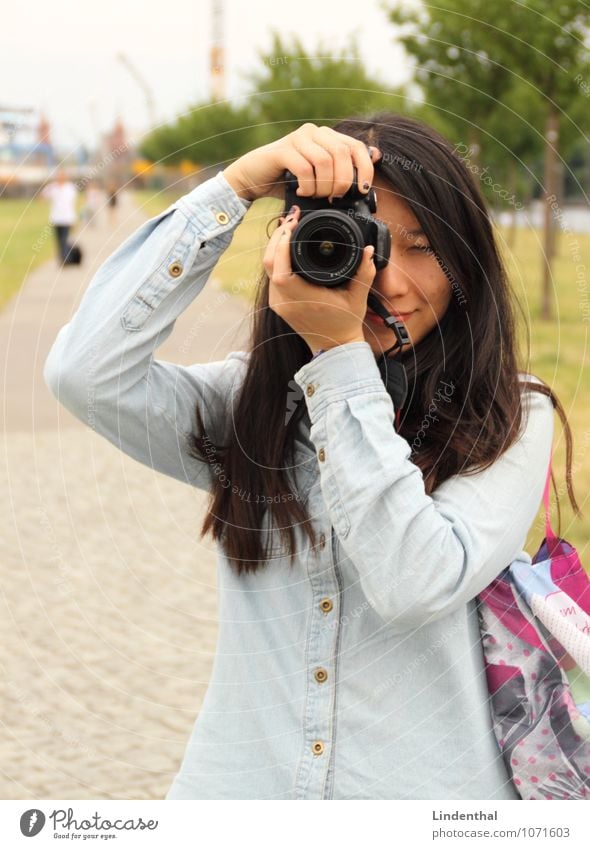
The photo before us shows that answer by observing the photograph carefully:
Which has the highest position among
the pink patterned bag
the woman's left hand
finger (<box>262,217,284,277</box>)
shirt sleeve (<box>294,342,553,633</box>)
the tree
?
the tree

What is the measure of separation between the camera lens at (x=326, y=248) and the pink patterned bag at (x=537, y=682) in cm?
47

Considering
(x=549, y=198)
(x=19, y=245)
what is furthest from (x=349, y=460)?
Answer: (x=19, y=245)

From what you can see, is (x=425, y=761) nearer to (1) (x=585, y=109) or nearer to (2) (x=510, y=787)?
(2) (x=510, y=787)

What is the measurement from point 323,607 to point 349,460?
0.26 m

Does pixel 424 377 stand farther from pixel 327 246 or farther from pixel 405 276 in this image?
pixel 327 246

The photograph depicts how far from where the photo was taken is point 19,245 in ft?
84.3

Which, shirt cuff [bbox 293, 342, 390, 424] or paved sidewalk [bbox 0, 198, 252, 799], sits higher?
shirt cuff [bbox 293, 342, 390, 424]

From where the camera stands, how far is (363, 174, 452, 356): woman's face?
1506mm

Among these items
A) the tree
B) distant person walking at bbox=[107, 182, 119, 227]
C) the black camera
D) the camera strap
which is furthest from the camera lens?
the tree

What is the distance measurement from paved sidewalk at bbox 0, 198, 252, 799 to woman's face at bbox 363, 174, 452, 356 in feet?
1.69

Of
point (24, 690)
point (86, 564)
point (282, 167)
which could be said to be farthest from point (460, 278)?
point (86, 564)

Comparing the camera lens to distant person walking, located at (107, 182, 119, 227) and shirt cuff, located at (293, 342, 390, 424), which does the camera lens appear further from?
distant person walking, located at (107, 182, 119, 227)

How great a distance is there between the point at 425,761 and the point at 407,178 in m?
0.76

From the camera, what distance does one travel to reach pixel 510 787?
152 cm
